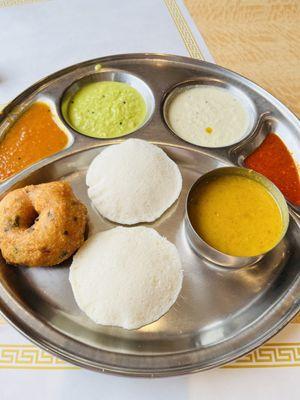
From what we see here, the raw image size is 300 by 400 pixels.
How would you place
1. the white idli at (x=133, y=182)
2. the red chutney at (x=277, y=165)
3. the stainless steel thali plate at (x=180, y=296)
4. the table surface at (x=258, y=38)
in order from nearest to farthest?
the stainless steel thali plate at (x=180, y=296), the white idli at (x=133, y=182), the red chutney at (x=277, y=165), the table surface at (x=258, y=38)

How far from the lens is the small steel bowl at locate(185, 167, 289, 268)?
1977mm

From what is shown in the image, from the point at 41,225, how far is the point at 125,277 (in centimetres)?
49

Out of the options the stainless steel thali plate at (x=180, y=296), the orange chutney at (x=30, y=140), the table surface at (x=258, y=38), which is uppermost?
A: the table surface at (x=258, y=38)

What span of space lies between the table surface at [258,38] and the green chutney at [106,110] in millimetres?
889

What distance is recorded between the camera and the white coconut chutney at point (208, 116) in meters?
2.56

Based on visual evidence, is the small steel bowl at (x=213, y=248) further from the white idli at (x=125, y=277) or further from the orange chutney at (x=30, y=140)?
the orange chutney at (x=30, y=140)

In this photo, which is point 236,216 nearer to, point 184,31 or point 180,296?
point 180,296

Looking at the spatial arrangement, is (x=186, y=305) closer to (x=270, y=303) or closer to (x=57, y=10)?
(x=270, y=303)

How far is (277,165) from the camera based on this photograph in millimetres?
2449

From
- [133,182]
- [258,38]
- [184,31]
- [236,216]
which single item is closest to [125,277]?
[133,182]

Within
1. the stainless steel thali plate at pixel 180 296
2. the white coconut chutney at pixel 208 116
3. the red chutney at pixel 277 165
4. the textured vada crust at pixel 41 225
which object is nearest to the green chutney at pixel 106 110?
the stainless steel thali plate at pixel 180 296

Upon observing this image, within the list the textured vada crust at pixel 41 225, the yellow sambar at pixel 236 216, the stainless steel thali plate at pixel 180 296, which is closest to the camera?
the stainless steel thali plate at pixel 180 296

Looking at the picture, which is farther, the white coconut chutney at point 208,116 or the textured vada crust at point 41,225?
the white coconut chutney at point 208,116

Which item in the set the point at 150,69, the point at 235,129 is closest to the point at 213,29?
the point at 150,69
